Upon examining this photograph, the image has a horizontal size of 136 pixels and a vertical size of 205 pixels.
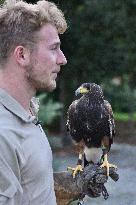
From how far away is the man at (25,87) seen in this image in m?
1.63

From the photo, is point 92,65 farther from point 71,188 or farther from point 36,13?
point 36,13

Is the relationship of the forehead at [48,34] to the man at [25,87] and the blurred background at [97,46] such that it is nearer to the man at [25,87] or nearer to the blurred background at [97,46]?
the man at [25,87]

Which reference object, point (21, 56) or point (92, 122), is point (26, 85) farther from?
point (92, 122)

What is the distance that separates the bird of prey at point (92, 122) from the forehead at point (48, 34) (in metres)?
3.15

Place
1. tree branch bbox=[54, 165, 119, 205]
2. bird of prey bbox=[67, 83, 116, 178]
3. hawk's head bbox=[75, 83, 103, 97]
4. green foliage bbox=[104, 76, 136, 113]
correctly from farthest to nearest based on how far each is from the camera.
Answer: green foliage bbox=[104, 76, 136, 113], hawk's head bbox=[75, 83, 103, 97], bird of prey bbox=[67, 83, 116, 178], tree branch bbox=[54, 165, 119, 205]

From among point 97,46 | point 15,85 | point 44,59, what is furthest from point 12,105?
point 97,46

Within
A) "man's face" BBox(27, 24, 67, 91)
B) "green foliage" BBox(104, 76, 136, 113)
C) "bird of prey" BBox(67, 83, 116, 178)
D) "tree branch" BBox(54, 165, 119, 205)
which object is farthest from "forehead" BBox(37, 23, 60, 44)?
"green foliage" BBox(104, 76, 136, 113)

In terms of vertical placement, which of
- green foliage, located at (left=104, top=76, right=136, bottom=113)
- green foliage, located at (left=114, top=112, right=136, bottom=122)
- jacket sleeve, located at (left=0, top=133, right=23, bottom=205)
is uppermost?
jacket sleeve, located at (left=0, top=133, right=23, bottom=205)

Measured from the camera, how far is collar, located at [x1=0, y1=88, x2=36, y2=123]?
5.68 ft

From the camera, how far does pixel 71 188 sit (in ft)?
9.91

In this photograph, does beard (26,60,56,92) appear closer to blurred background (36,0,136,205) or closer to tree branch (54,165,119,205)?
tree branch (54,165,119,205)

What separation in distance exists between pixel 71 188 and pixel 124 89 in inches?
662

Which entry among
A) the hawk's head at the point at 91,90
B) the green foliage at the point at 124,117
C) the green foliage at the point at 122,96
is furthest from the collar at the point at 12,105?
the green foliage at the point at 124,117

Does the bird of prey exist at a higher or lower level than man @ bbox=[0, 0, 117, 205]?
lower
